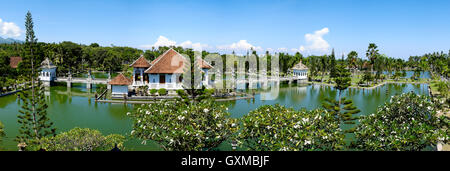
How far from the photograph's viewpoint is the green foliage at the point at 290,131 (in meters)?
7.85

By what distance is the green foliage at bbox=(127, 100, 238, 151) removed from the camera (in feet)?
28.5

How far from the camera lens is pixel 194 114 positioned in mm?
9383

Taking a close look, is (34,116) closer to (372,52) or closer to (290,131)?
(290,131)

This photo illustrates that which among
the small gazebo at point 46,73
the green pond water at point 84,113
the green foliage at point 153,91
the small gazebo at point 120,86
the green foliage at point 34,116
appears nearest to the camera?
the green foliage at point 34,116

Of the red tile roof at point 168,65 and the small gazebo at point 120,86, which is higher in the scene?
the red tile roof at point 168,65

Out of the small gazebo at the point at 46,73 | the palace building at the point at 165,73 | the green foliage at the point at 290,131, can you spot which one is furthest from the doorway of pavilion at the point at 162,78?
the green foliage at the point at 290,131

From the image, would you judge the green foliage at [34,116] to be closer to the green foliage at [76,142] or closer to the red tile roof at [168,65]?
the green foliage at [76,142]

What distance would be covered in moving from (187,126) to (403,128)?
6.78m

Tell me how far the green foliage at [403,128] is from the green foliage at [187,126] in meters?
4.29

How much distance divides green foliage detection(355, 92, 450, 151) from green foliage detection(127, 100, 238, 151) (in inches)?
169
